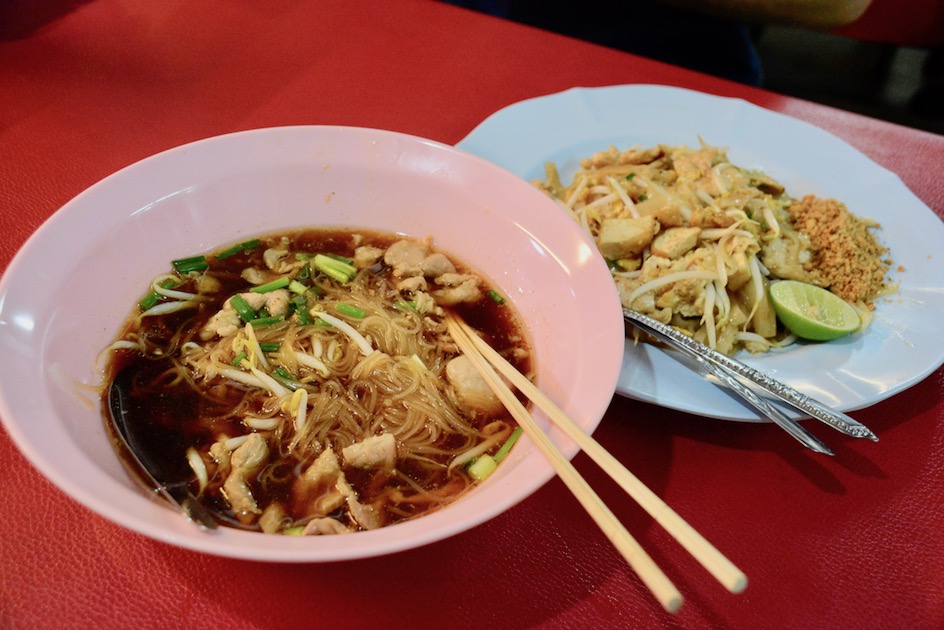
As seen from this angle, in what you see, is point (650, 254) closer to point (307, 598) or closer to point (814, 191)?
point (814, 191)

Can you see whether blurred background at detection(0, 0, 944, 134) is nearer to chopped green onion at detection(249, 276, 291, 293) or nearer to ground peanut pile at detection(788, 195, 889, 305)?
ground peanut pile at detection(788, 195, 889, 305)

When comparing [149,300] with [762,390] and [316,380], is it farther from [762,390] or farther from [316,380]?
[762,390]

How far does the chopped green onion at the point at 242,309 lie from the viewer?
175 centimetres

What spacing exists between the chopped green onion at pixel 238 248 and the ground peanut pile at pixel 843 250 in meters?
1.91

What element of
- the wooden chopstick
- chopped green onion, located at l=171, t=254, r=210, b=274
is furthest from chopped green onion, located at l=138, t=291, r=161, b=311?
the wooden chopstick

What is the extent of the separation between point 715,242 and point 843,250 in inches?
17.1

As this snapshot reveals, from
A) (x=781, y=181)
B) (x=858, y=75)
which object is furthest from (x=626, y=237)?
(x=858, y=75)

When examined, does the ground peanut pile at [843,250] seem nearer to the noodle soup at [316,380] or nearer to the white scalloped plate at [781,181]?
the white scalloped plate at [781,181]

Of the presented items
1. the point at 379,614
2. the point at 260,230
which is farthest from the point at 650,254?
the point at 379,614

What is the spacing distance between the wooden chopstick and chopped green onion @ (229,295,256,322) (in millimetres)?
560

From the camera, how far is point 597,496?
3.86ft

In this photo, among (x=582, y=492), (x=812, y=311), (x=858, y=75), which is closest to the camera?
(x=582, y=492)

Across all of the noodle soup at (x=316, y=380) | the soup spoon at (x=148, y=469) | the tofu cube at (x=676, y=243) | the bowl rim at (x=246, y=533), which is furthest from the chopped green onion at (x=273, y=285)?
the tofu cube at (x=676, y=243)

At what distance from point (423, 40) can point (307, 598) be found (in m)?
2.75
